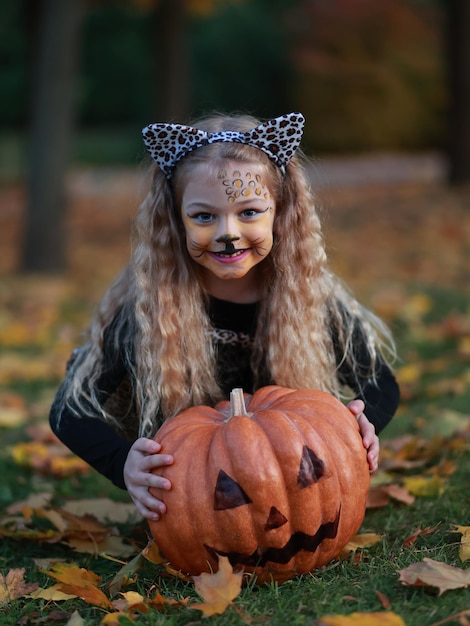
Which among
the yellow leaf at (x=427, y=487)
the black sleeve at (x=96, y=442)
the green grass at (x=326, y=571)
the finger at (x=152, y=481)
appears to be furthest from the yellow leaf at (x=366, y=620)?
the yellow leaf at (x=427, y=487)

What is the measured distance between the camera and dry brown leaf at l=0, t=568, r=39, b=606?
2441 millimetres

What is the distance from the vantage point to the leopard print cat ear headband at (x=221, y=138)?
271cm

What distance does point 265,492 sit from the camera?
231 cm

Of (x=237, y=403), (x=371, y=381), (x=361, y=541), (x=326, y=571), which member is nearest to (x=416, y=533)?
(x=361, y=541)

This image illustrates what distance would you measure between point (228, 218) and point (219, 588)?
3.57 feet

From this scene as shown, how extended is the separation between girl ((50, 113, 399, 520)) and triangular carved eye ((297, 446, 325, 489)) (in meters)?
0.31

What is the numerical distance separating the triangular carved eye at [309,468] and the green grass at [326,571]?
0.28 m

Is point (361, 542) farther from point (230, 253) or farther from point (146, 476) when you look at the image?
point (230, 253)

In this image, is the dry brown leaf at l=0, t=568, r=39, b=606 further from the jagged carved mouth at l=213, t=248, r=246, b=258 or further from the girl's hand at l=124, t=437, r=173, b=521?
the jagged carved mouth at l=213, t=248, r=246, b=258

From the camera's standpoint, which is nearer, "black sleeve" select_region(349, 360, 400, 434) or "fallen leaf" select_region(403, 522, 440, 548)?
"fallen leaf" select_region(403, 522, 440, 548)

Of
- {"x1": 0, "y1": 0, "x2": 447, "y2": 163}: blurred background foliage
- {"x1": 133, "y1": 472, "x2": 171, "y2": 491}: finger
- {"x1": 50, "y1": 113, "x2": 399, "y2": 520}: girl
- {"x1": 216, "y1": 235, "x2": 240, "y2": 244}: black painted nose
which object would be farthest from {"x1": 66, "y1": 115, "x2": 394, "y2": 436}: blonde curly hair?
{"x1": 0, "y1": 0, "x2": 447, "y2": 163}: blurred background foliage

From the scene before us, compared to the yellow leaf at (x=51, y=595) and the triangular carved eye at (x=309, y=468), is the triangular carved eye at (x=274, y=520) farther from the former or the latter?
the yellow leaf at (x=51, y=595)

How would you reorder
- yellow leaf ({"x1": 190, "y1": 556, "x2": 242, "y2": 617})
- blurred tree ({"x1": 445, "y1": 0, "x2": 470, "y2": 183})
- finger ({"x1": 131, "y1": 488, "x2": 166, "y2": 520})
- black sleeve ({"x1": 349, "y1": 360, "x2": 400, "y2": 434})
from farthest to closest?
blurred tree ({"x1": 445, "y1": 0, "x2": 470, "y2": 183})
black sleeve ({"x1": 349, "y1": 360, "x2": 400, "y2": 434})
finger ({"x1": 131, "y1": 488, "x2": 166, "y2": 520})
yellow leaf ({"x1": 190, "y1": 556, "x2": 242, "y2": 617})

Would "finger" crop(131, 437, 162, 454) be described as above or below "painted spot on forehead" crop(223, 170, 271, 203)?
below
